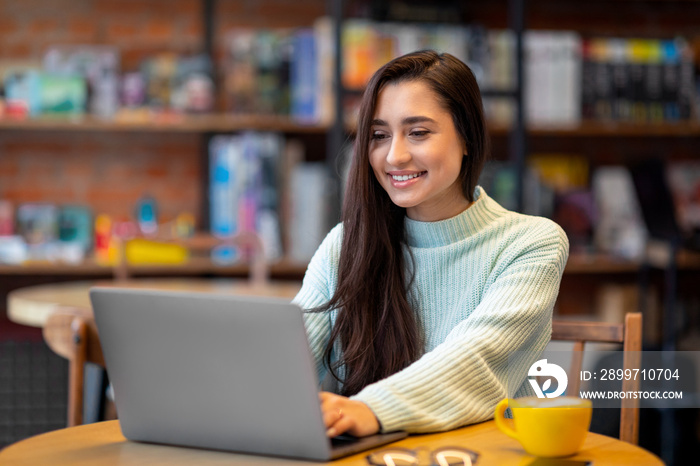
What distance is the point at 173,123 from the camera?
299cm

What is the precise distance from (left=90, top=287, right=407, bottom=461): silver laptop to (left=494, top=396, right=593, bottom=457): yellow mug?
150mm

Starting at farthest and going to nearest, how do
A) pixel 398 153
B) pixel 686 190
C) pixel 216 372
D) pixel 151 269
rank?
pixel 686 190 < pixel 151 269 < pixel 398 153 < pixel 216 372

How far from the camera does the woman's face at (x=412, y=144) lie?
3.99 ft

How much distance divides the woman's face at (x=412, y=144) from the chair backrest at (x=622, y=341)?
296mm

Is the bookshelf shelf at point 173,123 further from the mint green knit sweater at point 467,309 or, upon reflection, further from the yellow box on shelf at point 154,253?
the mint green knit sweater at point 467,309

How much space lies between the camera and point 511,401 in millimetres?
916

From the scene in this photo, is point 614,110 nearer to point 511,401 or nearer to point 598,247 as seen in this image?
point 598,247

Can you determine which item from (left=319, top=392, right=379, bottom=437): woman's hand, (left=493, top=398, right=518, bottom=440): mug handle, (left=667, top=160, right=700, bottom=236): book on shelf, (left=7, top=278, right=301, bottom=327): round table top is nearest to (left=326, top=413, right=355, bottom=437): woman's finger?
(left=319, top=392, right=379, bottom=437): woman's hand

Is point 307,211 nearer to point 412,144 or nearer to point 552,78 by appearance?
point 552,78

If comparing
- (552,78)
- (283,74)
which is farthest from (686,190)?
(283,74)

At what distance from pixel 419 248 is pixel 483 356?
0.28m

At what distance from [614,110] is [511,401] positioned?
2.46 metres

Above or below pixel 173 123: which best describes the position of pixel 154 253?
below

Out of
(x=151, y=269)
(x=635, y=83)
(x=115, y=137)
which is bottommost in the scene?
(x=151, y=269)
